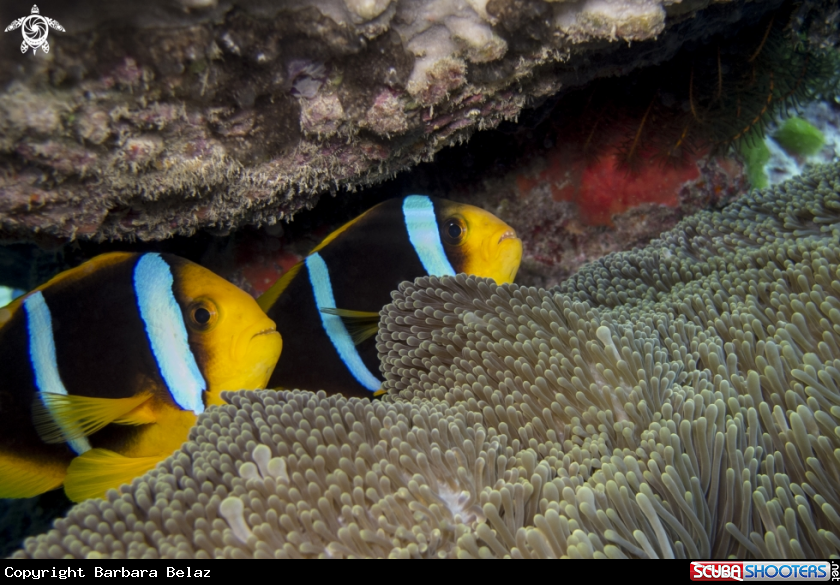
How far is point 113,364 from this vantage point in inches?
63.1

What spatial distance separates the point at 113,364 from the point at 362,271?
95 centimetres

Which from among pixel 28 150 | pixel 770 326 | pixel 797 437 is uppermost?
pixel 28 150

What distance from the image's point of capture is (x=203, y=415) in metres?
1.37

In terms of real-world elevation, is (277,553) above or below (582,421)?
below

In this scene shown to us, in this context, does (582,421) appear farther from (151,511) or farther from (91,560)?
(91,560)

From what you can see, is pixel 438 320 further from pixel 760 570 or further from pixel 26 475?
pixel 26 475

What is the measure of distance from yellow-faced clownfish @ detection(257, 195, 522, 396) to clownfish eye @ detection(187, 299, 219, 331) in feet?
1.32

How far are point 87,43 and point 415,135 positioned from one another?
1.05m

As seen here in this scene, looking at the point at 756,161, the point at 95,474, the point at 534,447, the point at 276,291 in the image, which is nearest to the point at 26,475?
the point at 95,474

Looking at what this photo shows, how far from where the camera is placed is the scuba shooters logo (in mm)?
1040

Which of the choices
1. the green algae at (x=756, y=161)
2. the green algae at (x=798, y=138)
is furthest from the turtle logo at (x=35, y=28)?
the green algae at (x=798, y=138)

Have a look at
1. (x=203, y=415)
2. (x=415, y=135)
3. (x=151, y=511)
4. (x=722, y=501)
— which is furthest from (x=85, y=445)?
(x=722, y=501)

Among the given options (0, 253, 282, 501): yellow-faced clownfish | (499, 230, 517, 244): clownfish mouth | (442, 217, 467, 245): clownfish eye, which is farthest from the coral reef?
(499, 230, 517, 244): clownfish mouth

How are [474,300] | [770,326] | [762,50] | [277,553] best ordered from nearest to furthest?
[277,553]
[770,326]
[474,300]
[762,50]
